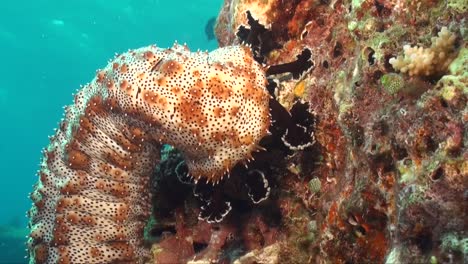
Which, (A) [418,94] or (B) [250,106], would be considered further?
(B) [250,106]

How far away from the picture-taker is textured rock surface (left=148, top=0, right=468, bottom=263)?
2.05m

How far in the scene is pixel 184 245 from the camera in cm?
423

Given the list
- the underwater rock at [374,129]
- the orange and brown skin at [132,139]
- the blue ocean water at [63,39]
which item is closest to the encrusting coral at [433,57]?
the underwater rock at [374,129]

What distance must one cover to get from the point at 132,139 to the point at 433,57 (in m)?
2.42

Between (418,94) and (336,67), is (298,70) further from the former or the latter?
(418,94)

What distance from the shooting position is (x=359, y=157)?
2.85m

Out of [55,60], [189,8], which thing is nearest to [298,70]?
[189,8]

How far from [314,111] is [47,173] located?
2.69m

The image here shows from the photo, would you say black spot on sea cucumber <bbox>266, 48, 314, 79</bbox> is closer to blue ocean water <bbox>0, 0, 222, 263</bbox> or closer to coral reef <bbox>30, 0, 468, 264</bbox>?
coral reef <bbox>30, 0, 468, 264</bbox>

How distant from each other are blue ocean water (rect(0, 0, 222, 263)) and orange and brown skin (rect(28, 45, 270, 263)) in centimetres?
3886

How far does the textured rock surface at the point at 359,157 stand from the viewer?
2055mm

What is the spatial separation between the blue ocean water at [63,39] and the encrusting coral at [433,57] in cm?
4165

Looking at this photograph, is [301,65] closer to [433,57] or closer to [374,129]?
[374,129]

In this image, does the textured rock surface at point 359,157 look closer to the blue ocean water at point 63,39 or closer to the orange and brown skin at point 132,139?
the orange and brown skin at point 132,139
